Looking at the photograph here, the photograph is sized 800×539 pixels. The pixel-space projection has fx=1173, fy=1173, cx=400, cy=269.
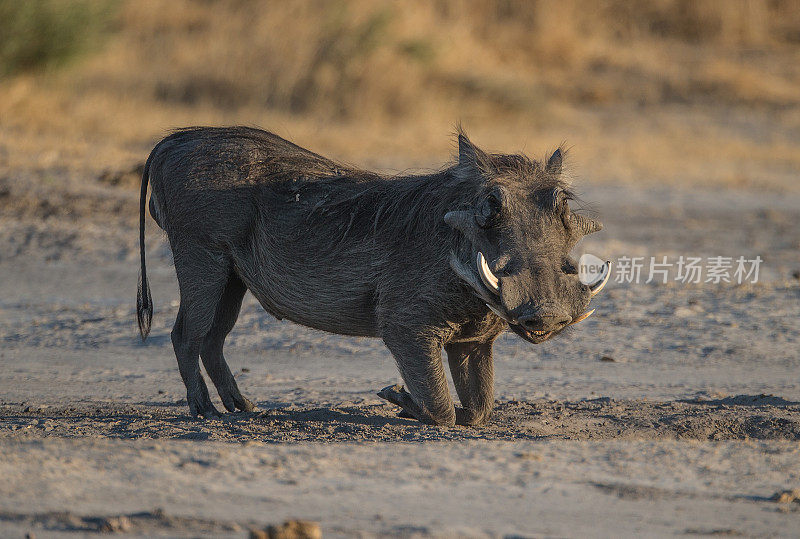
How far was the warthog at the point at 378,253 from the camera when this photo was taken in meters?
3.99

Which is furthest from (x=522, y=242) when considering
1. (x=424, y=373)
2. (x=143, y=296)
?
(x=143, y=296)

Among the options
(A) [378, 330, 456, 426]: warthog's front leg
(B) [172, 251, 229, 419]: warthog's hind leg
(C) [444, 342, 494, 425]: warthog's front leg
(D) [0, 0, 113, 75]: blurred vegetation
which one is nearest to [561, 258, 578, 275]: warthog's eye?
(A) [378, 330, 456, 426]: warthog's front leg

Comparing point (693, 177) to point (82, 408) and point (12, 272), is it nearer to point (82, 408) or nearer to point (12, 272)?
point (12, 272)

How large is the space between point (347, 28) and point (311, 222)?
37.6 ft

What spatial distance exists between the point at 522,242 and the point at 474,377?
843 millimetres

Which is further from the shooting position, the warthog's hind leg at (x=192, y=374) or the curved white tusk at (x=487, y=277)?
the warthog's hind leg at (x=192, y=374)

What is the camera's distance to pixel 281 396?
5.36 metres

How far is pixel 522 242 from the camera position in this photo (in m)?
3.97

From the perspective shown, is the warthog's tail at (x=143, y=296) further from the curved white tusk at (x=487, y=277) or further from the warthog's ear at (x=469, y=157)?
the curved white tusk at (x=487, y=277)

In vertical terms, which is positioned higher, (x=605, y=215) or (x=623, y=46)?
(x=623, y=46)

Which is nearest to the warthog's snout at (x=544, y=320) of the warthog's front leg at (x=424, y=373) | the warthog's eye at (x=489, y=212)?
the warthog's eye at (x=489, y=212)

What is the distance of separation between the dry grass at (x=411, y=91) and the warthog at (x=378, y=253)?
5726 millimetres

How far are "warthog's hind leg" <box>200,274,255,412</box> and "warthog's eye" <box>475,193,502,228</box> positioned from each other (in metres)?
1.38

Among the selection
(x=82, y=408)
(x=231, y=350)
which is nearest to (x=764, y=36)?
(x=231, y=350)
